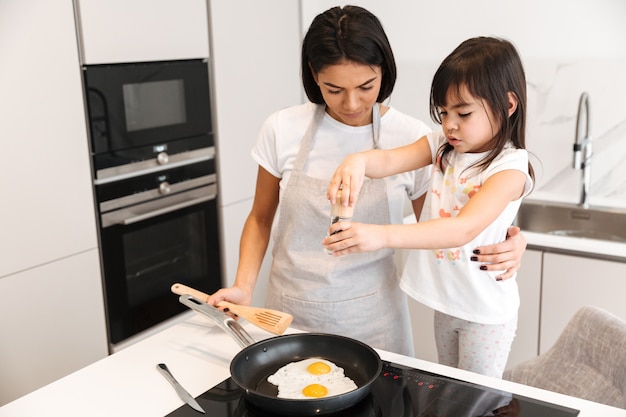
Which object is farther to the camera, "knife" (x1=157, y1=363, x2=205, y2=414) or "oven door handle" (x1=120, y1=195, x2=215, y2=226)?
"oven door handle" (x1=120, y1=195, x2=215, y2=226)

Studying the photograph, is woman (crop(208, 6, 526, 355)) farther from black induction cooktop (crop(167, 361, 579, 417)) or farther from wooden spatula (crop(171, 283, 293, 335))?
black induction cooktop (crop(167, 361, 579, 417))

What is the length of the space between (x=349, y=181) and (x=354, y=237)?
0.13m

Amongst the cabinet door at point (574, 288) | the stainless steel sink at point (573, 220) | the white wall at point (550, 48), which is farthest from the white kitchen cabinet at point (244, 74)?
the cabinet door at point (574, 288)

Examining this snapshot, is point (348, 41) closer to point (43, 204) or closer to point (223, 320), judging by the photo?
point (223, 320)

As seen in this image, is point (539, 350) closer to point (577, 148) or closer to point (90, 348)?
point (577, 148)

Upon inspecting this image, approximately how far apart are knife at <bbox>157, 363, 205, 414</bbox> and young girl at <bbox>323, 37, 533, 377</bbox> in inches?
13.6

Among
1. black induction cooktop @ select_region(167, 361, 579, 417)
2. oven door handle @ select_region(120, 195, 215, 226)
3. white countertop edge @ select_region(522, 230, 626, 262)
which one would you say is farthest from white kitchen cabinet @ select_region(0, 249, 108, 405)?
white countertop edge @ select_region(522, 230, 626, 262)

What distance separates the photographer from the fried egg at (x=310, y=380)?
1.10 meters

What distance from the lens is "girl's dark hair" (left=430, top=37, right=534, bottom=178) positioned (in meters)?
1.24

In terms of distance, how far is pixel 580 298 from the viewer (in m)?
2.23

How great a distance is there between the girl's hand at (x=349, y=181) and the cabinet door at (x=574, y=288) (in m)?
1.24

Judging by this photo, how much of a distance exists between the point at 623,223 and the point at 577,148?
33 cm

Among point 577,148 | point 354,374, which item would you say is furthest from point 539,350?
point 354,374

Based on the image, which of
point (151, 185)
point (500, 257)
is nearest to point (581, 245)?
point (500, 257)
